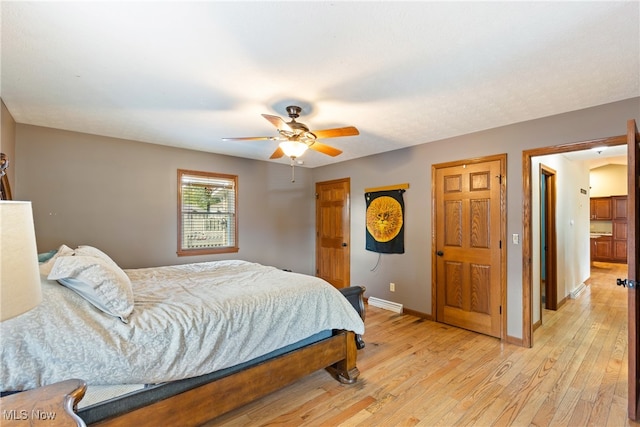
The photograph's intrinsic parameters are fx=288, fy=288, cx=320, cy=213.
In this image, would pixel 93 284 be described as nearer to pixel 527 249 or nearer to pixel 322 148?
pixel 322 148

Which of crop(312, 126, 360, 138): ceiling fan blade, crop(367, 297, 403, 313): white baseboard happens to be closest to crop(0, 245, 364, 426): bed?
crop(312, 126, 360, 138): ceiling fan blade

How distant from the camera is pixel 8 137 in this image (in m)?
2.73

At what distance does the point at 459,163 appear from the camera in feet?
11.9

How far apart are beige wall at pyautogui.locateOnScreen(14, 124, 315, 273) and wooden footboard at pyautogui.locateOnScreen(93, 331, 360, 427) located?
2.63 m

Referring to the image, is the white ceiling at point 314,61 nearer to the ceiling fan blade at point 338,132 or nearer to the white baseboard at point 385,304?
the ceiling fan blade at point 338,132

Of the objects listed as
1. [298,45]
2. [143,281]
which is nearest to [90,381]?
[143,281]

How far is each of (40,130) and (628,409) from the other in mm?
5811

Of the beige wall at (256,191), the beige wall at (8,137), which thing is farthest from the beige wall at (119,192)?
the beige wall at (8,137)

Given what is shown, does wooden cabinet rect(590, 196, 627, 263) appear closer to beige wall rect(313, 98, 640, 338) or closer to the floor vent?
the floor vent

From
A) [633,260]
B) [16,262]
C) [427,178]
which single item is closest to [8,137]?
[16,262]

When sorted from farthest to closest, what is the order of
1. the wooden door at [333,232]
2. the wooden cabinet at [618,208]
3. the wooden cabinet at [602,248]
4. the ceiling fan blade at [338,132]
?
the wooden cabinet at [602,248], the wooden cabinet at [618,208], the wooden door at [333,232], the ceiling fan blade at [338,132]

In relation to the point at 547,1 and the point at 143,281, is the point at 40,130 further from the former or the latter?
the point at 547,1

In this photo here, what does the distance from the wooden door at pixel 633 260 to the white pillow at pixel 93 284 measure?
318 centimetres

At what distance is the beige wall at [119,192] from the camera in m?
3.19
